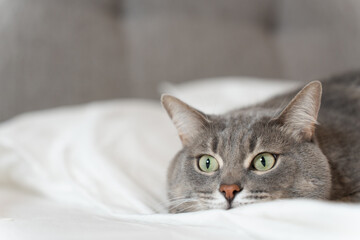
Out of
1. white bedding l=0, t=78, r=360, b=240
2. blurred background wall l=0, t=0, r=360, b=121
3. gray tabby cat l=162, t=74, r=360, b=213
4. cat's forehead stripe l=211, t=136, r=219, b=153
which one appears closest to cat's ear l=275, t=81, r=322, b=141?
Answer: gray tabby cat l=162, t=74, r=360, b=213

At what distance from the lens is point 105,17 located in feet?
7.25

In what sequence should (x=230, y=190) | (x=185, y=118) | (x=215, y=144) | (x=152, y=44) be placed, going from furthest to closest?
1. (x=152, y=44)
2. (x=185, y=118)
3. (x=215, y=144)
4. (x=230, y=190)

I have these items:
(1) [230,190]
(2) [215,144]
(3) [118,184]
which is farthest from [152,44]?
(1) [230,190]

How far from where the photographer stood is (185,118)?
1155 millimetres

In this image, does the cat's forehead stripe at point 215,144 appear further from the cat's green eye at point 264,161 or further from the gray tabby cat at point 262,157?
the cat's green eye at point 264,161

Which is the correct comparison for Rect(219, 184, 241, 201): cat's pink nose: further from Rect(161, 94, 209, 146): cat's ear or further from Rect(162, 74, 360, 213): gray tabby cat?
Rect(161, 94, 209, 146): cat's ear

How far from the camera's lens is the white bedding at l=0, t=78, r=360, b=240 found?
76cm

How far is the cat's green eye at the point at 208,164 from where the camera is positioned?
103 centimetres

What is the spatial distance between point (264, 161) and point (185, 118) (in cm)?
28

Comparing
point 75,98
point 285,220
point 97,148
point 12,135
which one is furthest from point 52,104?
point 285,220

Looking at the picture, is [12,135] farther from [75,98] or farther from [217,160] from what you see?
[217,160]

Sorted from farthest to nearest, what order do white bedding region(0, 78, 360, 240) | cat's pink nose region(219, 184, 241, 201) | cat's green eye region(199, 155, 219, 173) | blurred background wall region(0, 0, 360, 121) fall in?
blurred background wall region(0, 0, 360, 121), cat's green eye region(199, 155, 219, 173), cat's pink nose region(219, 184, 241, 201), white bedding region(0, 78, 360, 240)

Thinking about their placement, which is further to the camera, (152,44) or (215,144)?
(152,44)

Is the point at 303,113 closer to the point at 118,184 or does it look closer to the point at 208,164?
the point at 208,164
